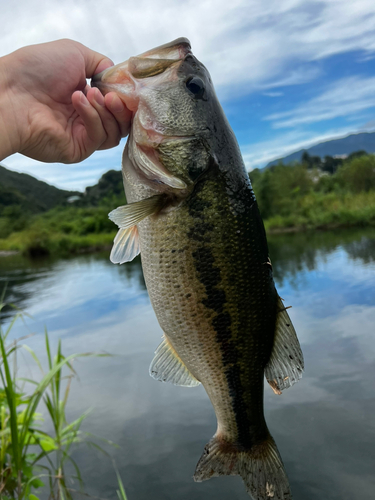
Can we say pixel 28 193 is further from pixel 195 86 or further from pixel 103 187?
pixel 195 86

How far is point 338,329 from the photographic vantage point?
1686cm

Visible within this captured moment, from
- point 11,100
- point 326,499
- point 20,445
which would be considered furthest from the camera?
point 326,499

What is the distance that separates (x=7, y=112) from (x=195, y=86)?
41.0 inches

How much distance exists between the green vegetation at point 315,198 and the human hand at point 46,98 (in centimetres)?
4097

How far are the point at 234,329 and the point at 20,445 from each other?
2378 mm

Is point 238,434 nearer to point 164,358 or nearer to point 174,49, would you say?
point 164,358

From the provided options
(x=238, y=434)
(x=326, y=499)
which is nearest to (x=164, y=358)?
(x=238, y=434)

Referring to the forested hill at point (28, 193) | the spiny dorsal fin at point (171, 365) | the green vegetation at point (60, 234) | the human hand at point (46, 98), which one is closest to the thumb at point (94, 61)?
the human hand at point (46, 98)

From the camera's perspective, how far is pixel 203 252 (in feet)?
5.44

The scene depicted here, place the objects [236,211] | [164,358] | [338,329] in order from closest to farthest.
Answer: [236,211] → [164,358] → [338,329]

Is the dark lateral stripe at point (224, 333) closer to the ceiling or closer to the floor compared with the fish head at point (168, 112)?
closer to the floor

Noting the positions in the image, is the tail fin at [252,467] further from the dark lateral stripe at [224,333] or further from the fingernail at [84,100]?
the fingernail at [84,100]

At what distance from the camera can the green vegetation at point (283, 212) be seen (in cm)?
4325

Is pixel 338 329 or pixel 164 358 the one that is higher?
pixel 164 358
